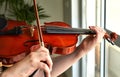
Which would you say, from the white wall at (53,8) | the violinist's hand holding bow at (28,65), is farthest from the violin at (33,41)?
the white wall at (53,8)

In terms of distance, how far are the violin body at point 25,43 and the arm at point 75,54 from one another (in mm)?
63

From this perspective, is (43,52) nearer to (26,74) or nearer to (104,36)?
(26,74)

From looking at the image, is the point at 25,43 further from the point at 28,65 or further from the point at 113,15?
the point at 113,15

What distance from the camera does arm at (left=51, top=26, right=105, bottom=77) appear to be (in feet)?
4.20

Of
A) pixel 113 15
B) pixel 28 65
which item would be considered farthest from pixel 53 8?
pixel 28 65

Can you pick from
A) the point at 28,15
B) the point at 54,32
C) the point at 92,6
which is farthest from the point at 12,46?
the point at 28,15

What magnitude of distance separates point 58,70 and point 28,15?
224 cm

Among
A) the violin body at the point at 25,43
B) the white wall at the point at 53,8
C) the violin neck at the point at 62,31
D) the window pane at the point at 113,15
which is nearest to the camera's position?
the violin body at the point at 25,43

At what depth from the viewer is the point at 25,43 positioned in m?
1.15

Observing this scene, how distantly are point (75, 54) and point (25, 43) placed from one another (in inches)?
12.4

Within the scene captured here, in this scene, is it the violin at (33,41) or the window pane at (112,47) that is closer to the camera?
the violin at (33,41)

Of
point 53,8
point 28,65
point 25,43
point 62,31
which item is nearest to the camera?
point 28,65

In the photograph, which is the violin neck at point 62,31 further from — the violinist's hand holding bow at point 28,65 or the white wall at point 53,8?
the white wall at point 53,8

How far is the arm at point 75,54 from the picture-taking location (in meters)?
1.28
